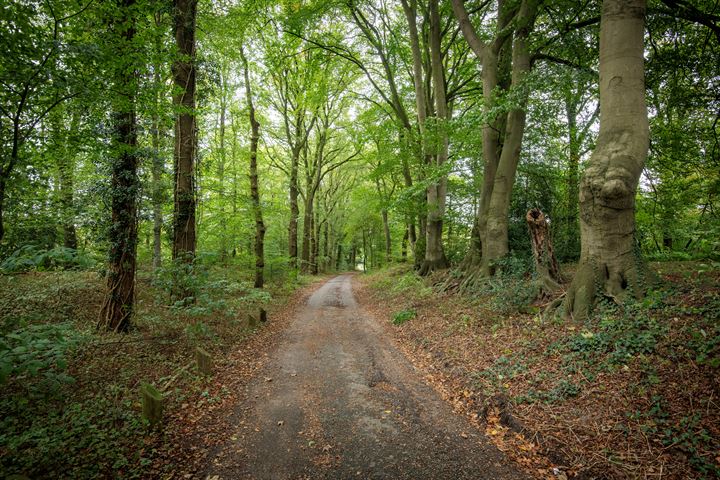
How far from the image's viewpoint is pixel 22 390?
397 centimetres

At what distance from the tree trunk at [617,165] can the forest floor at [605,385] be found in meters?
0.48

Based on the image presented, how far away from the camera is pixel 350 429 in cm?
407

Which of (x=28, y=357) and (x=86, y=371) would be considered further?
(x=86, y=371)

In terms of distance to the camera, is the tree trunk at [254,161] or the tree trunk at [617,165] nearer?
the tree trunk at [617,165]

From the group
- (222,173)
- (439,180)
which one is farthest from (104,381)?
(222,173)

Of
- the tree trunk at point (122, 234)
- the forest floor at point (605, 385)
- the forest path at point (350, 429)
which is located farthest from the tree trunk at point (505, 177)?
the tree trunk at point (122, 234)

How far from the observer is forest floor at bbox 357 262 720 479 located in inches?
123

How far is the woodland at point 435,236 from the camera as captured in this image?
11.6ft

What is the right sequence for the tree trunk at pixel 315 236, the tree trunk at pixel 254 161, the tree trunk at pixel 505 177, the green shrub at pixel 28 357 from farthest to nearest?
the tree trunk at pixel 315 236 → the tree trunk at pixel 254 161 → the tree trunk at pixel 505 177 → the green shrub at pixel 28 357

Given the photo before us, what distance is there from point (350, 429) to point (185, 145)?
29.3ft

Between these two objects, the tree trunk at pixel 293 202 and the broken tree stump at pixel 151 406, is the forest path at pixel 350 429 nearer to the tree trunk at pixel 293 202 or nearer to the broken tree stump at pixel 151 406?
the broken tree stump at pixel 151 406

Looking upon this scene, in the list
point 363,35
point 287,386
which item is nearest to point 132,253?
point 287,386

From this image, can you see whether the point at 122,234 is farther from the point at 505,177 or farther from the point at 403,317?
the point at 505,177

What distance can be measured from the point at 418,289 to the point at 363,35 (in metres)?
12.3
